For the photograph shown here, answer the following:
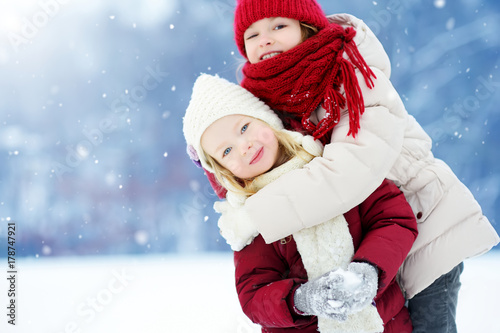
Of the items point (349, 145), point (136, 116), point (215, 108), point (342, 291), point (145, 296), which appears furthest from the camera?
point (136, 116)

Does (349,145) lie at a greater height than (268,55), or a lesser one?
lesser

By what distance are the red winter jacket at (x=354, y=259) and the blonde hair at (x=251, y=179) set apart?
0.11m

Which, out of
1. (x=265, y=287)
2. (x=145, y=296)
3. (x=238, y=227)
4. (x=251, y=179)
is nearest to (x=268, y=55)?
(x=251, y=179)

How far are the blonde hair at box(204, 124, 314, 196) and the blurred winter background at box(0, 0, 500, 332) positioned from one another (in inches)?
65.4

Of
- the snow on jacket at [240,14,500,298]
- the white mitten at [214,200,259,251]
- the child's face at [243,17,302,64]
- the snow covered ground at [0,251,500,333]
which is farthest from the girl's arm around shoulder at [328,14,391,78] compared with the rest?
the snow covered ground at [0,251,500,333]

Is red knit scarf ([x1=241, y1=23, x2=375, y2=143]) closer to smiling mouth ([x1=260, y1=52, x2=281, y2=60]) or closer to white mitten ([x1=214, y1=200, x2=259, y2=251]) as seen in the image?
smiling mouth ([x1=260, y1=52, x2=281, y2=60])

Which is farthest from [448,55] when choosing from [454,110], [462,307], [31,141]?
[31,141]

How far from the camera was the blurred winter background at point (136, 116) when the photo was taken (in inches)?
103

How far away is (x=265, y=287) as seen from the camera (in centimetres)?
91

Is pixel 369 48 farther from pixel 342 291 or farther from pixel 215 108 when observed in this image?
pixel 342 291

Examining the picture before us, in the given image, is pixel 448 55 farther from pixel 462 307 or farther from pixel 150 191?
pixel 150 191

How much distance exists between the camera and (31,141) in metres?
2.84

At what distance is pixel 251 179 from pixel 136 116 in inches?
75.9

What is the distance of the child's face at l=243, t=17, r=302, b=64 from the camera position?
102 centimetres
